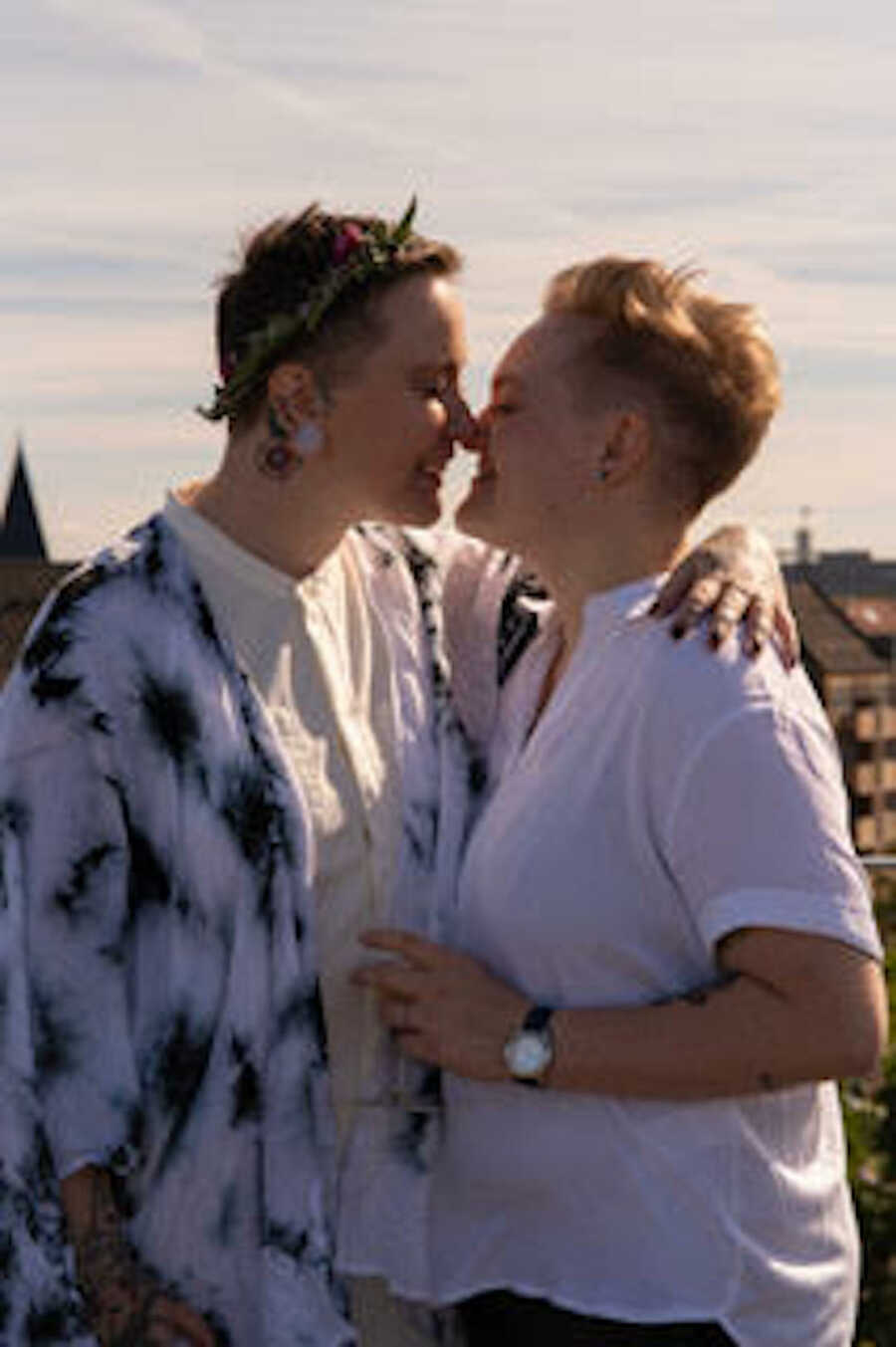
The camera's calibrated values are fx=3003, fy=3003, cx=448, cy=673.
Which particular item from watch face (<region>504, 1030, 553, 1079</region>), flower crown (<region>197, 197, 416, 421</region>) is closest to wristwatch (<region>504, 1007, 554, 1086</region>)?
watch face (<region>504, 1030, 553, 1079</region>)

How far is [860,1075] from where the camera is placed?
11.6 feet

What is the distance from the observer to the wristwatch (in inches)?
137

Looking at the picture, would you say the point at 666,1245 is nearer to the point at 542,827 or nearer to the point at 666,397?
the point at 542,827

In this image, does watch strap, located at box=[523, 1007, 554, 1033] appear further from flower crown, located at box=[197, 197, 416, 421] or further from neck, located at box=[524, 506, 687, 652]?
flower crown, located at box=[197, 197, 416, 421]

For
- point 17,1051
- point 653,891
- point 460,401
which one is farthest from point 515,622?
point 17,1051

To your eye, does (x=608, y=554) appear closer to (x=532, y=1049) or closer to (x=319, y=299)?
(x=319, y=299)

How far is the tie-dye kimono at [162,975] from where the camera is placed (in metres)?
3.55

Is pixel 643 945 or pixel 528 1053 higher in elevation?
pixel 643 945

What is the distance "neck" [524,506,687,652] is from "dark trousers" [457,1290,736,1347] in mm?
830

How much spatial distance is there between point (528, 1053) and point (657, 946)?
0.20 meters

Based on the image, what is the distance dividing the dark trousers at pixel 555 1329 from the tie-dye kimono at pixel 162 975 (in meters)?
0.11

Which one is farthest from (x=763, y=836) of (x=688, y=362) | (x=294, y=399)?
(x=294, y=399)

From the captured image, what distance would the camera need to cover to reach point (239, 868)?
3.57m

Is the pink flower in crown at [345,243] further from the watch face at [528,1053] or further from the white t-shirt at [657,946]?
the watch face at [528,1053]
